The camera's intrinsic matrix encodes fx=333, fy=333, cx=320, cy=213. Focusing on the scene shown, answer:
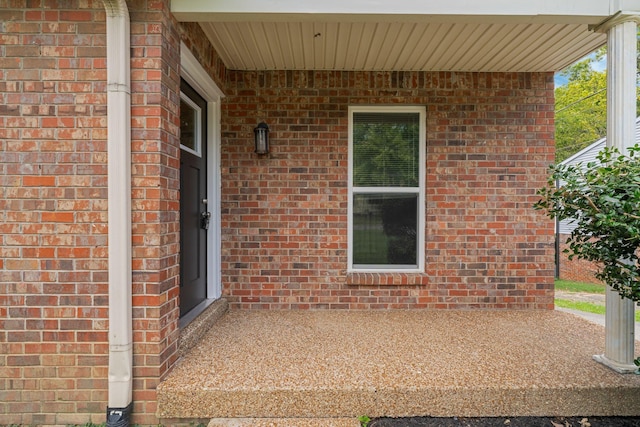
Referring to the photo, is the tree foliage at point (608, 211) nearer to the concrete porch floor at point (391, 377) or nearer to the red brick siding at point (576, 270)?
the concrete porch floor at point (391, 377)

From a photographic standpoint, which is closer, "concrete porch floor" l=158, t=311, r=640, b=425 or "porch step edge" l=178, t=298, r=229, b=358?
"concrete porch floor" l=158, t=311, r=640, b=425

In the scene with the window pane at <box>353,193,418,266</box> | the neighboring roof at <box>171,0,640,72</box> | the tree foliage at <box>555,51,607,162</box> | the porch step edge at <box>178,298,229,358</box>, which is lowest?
the porch step edge at <box>178,298,229,358</box>

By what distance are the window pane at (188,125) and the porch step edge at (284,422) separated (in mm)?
2053

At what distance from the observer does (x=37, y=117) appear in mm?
1992

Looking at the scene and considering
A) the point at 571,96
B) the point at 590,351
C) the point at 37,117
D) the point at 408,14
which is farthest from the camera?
the point at 571,96

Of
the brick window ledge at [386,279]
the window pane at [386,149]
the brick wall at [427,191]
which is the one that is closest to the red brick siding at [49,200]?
the brick wall at [427,191]

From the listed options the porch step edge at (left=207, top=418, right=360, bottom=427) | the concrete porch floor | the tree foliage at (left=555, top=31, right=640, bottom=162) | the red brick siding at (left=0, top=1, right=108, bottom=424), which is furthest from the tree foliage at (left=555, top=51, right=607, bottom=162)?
the red brick siding at (left=0, top=1, right=108, bottom=424)

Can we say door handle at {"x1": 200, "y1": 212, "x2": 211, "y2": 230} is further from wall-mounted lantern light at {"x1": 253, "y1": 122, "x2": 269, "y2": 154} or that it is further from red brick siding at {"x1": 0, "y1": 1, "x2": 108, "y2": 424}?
red brick siding at {"x1": 0, "y1": 1, "x2": 108, "y2": 424}

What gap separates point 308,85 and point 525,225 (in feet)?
8.76

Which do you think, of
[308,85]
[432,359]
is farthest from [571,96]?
[432,359]

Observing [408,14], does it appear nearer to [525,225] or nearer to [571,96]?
[525,225]

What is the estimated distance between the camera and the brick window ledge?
340cm

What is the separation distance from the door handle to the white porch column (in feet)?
10.4

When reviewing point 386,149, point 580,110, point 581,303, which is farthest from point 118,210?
point 580,110
